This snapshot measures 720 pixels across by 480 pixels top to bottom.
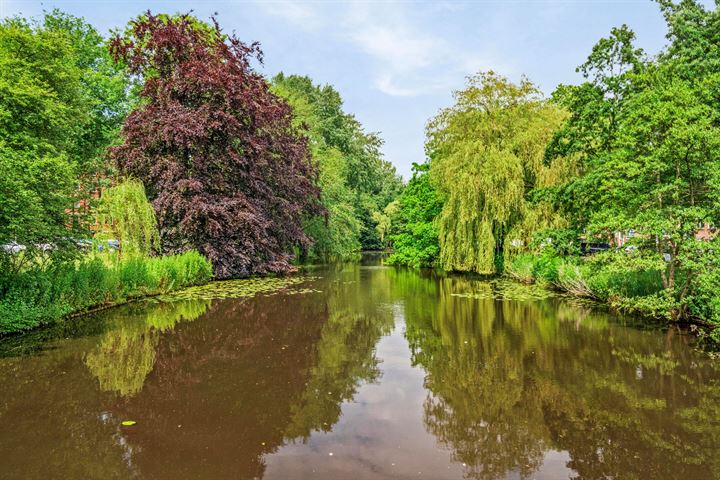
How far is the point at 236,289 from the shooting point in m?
16.3

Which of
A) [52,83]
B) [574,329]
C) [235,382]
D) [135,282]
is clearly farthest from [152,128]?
[574,329]

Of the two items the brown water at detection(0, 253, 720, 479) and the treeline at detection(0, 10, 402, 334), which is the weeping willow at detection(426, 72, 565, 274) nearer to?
the treeline at detection(0, 10, 402, 334)

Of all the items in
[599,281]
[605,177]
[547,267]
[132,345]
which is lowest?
[132,345]

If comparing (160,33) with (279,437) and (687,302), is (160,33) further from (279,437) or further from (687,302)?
(687,302)

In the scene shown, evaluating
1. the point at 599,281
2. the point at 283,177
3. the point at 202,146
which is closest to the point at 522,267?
the point at 599,281

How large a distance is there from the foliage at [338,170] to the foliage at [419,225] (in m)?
4.43

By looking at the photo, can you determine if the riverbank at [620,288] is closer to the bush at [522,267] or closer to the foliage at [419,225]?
the bush at [522,267]

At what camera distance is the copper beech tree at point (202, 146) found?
1792cm

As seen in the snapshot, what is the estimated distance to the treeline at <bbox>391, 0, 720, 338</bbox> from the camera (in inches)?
385

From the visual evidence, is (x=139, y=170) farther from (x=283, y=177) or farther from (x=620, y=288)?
(x=620, y=288)

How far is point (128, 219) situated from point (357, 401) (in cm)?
1283

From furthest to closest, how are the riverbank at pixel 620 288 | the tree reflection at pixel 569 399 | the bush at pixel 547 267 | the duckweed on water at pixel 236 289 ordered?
the bush at pixel 547 267
the duckweed on water at pixel 236 289
the riverbank at pixel 620 288
the tree reflection at pixel 569 399

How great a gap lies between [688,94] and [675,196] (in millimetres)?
2390

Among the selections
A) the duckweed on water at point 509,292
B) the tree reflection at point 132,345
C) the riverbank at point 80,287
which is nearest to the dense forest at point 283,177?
the riverbank at point 80,287
